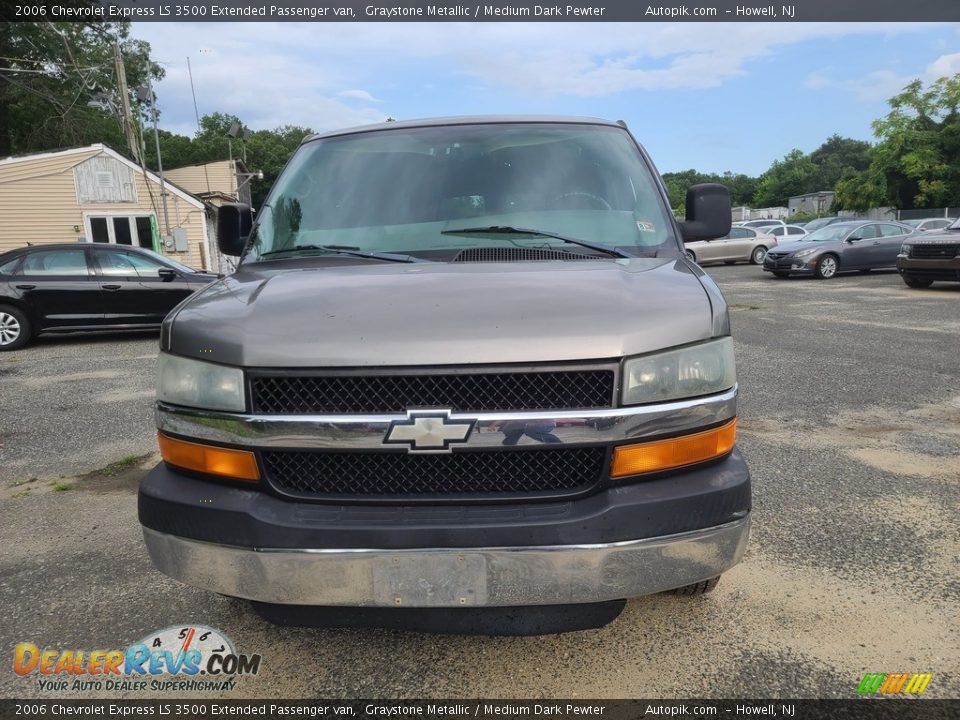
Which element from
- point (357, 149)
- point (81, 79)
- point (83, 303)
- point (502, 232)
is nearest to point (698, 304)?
point (502, 232)

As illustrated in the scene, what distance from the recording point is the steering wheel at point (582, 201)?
9.15ft

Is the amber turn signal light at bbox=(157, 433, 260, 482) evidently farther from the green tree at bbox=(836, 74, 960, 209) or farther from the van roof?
the green tree at bbox=(836, 74, 960, 209)

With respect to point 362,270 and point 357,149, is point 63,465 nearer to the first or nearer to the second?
point 357,149

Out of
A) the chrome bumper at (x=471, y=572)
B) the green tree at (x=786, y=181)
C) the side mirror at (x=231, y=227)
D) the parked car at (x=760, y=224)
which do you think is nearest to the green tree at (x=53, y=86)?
the parked car at (x=760, y=224)

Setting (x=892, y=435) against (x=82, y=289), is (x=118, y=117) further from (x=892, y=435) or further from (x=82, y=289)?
(x=892, y=435)

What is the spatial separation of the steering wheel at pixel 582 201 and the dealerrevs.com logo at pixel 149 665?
82.5 inches

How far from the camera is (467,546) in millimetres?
1767

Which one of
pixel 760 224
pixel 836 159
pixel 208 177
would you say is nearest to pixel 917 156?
pixel 760 224

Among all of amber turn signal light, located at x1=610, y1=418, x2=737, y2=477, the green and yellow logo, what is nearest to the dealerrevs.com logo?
amber turn signal light, located at x1=610, y1=418, x2=737, y2=477

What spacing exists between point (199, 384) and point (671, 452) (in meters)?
1.36

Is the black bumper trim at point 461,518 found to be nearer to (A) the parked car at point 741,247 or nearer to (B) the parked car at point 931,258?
(B) the parked car at point 931,258

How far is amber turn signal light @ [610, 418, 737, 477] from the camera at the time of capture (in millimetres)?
1834

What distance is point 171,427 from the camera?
6.50 ft

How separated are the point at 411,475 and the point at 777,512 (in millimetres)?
2333
